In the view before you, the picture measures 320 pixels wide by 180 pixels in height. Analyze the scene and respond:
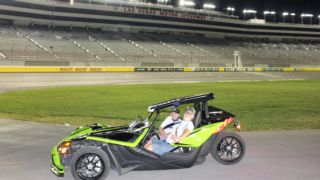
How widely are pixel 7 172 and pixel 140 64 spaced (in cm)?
4085

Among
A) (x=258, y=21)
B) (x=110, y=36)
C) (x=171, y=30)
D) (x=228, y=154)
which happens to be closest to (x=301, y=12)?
(x=258, y=21)

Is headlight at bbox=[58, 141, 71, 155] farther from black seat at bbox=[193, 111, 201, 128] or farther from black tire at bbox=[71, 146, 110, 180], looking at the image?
black seat at bbox=[193, 111, 201, 128]

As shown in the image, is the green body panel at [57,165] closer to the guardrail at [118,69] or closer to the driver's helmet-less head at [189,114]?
the driver's helmet-less head at [189,114]

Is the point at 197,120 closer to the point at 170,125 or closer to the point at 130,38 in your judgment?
the point at 170,125

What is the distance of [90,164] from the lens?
5.97 metres

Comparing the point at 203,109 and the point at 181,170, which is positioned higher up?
the point at 203,109

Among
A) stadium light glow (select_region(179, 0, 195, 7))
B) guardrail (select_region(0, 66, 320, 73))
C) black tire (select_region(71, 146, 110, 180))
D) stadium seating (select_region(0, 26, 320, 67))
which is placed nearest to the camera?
black tire (select_region(71, 146, 110, 180))

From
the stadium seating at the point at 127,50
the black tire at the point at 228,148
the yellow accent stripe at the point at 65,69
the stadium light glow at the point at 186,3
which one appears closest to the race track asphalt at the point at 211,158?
the black tire at the point at 228,148

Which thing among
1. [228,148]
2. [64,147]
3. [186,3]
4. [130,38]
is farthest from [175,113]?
[186,3]

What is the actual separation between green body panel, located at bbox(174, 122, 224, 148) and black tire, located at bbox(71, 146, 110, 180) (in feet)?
4.36

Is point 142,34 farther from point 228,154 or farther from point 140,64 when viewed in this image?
point 228,154

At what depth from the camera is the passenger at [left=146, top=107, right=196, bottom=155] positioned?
6.32 m

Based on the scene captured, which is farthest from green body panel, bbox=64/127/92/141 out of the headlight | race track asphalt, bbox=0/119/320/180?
race track asphalt, bbox=0/119/320/180

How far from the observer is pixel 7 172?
Result: 20.8ft
